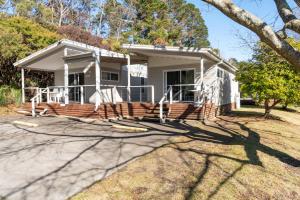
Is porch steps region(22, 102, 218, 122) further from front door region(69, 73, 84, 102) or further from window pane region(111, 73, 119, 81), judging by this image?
window pane region(111, 73, 119, 81)

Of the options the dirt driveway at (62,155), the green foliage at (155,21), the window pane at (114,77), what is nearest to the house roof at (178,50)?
the window pane at (114,77)

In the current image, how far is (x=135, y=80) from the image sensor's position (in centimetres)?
2116

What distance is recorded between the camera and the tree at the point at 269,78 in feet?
47.5

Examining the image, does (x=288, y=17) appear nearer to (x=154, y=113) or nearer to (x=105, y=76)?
(x=154, y=113)

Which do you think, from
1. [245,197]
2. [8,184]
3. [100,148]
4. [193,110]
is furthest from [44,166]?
[193,110]

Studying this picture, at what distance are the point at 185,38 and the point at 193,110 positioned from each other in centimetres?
3679

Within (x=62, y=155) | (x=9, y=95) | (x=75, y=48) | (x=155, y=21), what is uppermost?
(x=155, y=21)

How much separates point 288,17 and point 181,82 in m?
11.2

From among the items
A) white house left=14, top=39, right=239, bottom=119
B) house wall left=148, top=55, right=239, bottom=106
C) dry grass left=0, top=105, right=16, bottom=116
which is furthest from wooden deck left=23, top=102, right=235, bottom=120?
dry grass left=0, top=105, right=16, bottom=116

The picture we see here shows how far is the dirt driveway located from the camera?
544 cm

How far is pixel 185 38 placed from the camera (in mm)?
48375

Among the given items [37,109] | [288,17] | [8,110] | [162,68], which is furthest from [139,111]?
[288,17]

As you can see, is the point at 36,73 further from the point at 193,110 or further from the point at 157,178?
the point at 157,178

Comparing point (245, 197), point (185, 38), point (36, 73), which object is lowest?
point (245, 197)
